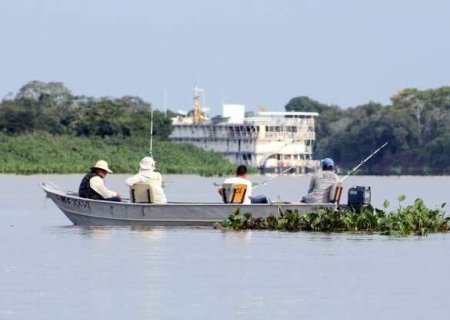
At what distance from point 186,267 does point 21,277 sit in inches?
103

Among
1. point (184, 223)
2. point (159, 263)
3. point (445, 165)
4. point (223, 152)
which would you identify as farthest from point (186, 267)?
point (223, 152)

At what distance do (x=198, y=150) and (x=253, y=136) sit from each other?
37958mm

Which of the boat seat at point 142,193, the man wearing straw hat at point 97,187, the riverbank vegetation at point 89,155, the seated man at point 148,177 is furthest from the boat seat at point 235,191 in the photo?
the riverbank vegetation at point 89,155

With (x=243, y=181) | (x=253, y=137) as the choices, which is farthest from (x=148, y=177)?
(x=253, y=137)

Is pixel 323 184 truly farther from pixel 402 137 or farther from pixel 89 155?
pixel 402 137

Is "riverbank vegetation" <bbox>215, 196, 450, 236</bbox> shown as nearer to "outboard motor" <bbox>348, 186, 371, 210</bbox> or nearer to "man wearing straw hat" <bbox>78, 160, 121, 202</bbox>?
"outboard motor" <bbox>348, 186, 371, 210</bbox>

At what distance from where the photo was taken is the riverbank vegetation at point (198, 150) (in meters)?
112

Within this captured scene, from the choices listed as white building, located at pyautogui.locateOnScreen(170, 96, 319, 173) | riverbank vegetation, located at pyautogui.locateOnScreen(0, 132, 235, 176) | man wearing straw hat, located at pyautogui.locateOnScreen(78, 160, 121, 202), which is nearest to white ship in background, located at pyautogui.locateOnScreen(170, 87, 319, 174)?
white building, located at pyautogui.locateOnScreen(170, 96, 319, 173)

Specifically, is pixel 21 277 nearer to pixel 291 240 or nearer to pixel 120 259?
pixel 120 259

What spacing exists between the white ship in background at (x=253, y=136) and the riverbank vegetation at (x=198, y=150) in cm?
219

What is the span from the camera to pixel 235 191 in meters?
29.9

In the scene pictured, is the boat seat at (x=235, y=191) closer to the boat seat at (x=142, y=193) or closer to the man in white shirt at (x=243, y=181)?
the man in white shirt at (x=243, y=181)

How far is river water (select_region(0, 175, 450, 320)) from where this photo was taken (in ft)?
62.2

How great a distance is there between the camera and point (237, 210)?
97.5 feet
